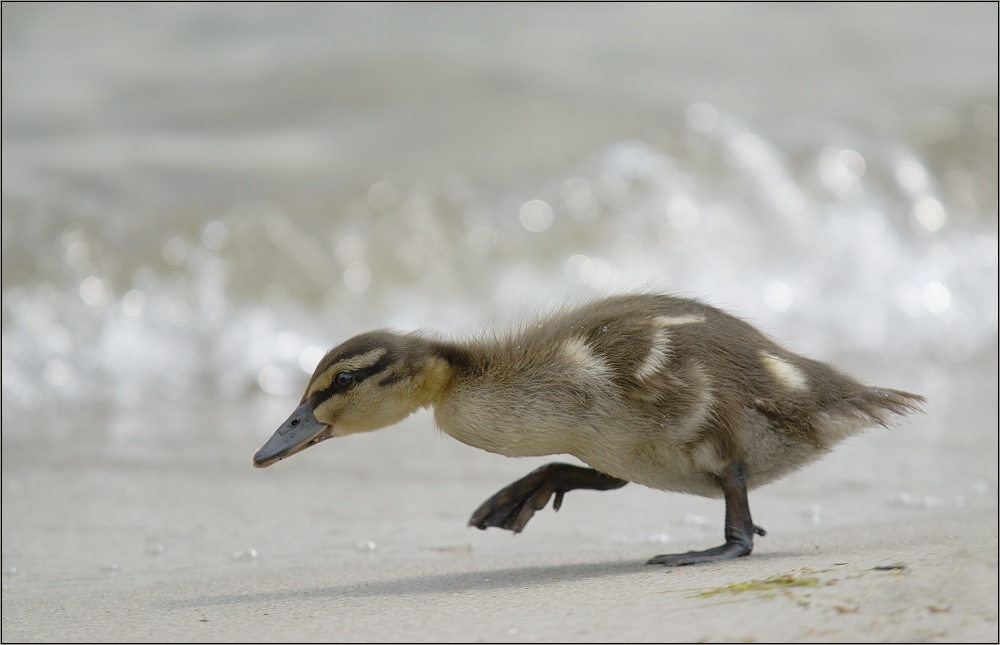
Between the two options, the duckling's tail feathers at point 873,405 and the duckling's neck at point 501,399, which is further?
the duckling's tail feathers at point 873,405

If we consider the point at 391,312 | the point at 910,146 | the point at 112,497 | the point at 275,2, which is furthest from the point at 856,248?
the point at 275,2

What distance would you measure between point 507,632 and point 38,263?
6508 mm

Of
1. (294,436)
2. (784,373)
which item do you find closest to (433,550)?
(294,436)

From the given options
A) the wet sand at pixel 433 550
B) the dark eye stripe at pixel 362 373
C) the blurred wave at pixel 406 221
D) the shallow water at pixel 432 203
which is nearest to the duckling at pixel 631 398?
the dark eye stripe at pixel 362 373

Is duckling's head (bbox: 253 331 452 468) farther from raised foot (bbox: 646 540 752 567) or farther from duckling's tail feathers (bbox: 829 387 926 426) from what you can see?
duckling's tail feathers (bbox: 829 387 926 426)

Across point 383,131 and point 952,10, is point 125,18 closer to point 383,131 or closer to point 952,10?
point 383,131

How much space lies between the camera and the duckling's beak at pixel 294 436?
4074mm

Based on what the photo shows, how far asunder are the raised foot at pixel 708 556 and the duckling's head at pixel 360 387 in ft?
3.04

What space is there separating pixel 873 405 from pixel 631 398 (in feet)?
2.94

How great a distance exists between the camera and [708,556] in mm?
3992

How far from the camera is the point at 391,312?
28.8 feet

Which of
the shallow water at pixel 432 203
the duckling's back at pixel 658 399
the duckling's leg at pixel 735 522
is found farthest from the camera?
the shallow water at pixel 432 203

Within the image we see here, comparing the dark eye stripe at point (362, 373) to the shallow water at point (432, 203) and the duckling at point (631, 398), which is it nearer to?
the duckling at point (631, 398)

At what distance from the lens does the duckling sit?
3.92 metres
